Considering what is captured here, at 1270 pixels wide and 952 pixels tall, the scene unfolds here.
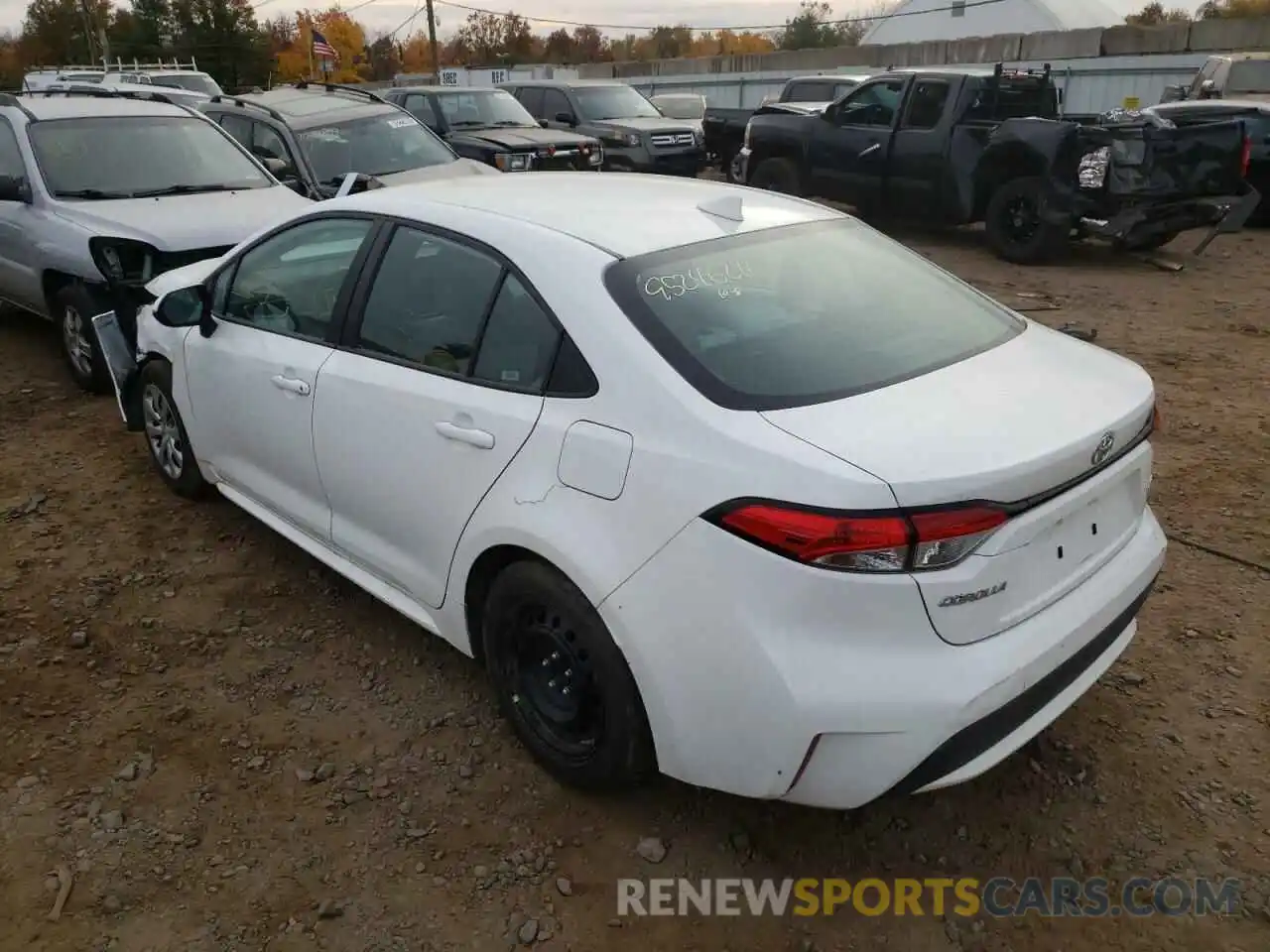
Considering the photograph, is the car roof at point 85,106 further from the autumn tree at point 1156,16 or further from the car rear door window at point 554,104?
the autumn tree at point 1156,16

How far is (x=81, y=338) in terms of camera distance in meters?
6.20

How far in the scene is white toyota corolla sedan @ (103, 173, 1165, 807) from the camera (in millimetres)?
2135

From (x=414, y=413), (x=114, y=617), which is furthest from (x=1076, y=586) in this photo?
(x=114, y=617)

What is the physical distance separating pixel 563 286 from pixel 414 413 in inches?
25.1

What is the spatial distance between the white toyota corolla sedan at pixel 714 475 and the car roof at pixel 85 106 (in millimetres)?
4674

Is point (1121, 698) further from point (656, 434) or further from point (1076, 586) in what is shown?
point (656, 434)

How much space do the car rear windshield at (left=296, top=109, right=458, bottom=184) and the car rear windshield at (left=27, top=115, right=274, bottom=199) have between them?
1.43 m

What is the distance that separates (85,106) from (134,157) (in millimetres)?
785

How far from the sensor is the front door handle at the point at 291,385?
3.38m

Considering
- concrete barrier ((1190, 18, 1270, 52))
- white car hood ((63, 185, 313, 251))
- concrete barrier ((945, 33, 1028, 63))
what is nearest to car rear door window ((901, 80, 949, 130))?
white car hood ((63, 185, 313, 251))

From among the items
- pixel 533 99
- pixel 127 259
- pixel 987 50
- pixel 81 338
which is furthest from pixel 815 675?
pixel 987 50

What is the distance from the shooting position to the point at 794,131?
40.1 ft

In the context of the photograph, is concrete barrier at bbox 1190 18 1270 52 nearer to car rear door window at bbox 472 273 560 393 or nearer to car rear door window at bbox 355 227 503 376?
car rear door window at bbox 355 227 503 376

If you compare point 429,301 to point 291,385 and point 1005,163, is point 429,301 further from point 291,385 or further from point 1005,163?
point 1005,163
